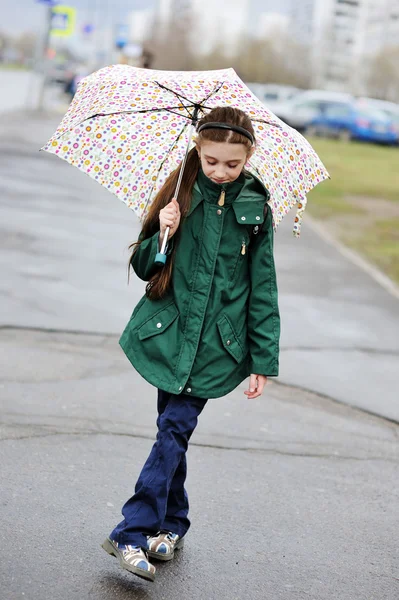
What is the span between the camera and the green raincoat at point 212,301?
11.4 ft

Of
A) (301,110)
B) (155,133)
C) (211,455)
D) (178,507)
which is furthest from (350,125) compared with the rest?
(178,507)

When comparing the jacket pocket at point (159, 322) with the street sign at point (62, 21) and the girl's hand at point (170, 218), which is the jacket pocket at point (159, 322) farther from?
the street sign at point (62, 21)

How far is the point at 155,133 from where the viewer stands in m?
3.93

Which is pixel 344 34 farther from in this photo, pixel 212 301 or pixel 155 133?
pixel 212 301

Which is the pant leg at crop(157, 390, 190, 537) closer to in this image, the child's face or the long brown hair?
the long brown hair

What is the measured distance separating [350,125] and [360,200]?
772 inches

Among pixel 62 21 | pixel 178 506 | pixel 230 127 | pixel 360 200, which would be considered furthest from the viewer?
pixel 62 21

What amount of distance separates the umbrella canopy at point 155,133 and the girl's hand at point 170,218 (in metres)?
0.42

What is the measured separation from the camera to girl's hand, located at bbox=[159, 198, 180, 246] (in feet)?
Answer: 11.1

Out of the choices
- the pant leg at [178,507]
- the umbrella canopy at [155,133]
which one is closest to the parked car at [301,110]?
the umbrella canopy at [155,133]

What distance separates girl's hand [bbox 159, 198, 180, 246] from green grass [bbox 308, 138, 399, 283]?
25.5ft

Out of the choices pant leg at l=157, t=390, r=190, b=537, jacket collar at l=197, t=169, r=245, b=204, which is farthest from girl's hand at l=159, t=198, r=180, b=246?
pant leg at l=157, t=390, r=190, b=537

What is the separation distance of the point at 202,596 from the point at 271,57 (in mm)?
97278

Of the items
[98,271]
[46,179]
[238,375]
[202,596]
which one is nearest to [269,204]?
[238,375]
